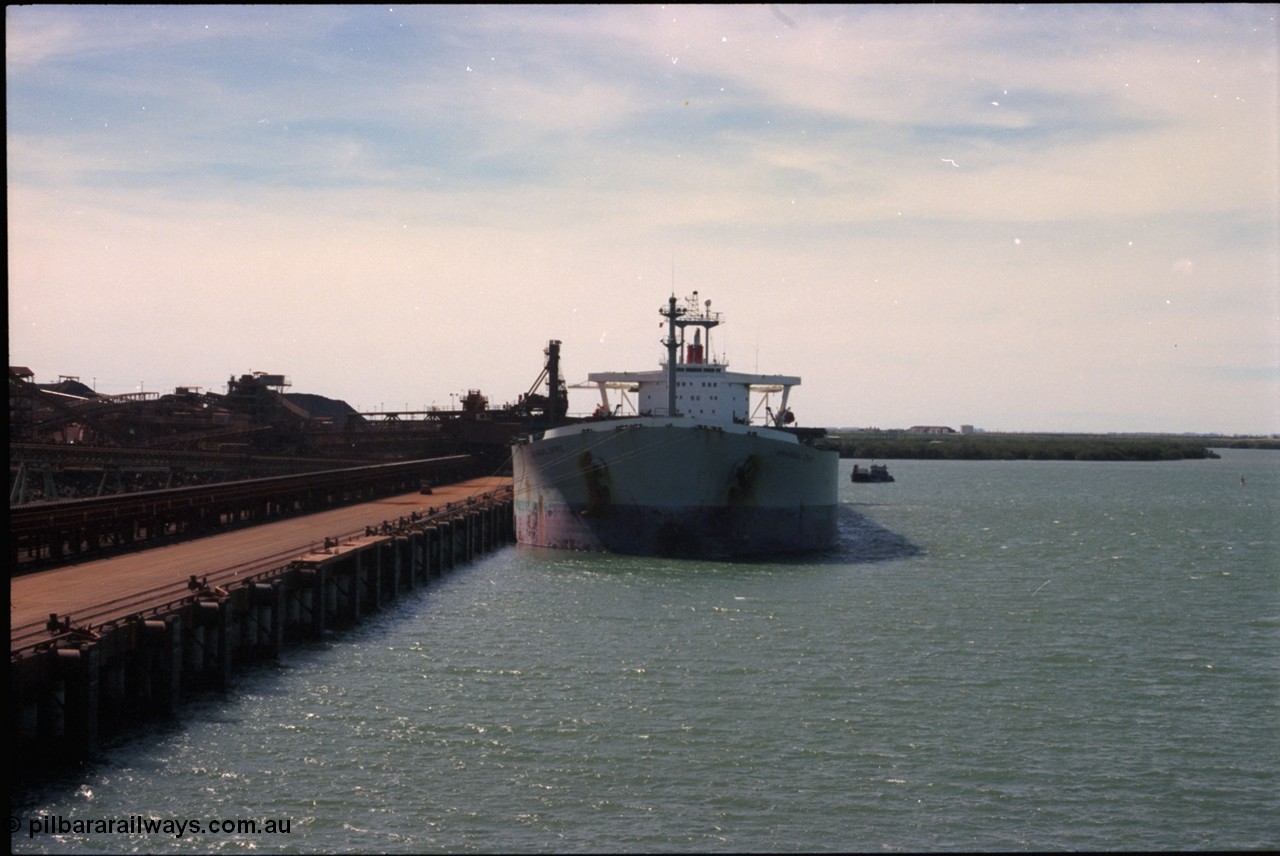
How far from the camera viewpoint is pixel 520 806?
1450 centimetres

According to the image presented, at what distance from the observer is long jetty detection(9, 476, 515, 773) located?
15.5 meters

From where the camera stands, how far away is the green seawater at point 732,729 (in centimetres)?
1399

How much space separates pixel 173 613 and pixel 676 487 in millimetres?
21072

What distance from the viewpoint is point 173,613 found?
738 inches

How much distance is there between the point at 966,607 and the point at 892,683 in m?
10.2

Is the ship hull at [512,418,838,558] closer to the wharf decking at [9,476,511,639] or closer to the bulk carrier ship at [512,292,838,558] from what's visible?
the bulk carrier ship at [512,292,838,558]

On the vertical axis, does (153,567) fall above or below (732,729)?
above

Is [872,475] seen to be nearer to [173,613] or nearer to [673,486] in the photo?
[673,486]

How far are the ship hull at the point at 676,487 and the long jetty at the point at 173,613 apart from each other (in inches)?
213

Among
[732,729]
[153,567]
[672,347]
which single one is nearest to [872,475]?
[672,347]

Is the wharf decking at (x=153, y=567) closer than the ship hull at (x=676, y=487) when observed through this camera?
Yes

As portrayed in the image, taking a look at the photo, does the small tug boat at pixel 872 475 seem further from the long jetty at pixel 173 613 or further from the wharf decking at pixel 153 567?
the long jetty at pixel 173 613

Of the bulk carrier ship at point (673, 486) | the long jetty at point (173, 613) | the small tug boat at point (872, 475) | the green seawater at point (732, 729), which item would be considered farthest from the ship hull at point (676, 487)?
the small tug boat at point (872, 475)

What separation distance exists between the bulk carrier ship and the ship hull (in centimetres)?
3
